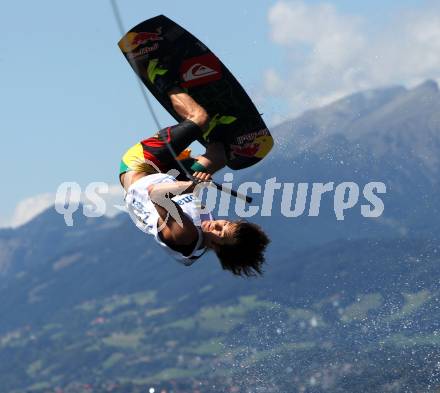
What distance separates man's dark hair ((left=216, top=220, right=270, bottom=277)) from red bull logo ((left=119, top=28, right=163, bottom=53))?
3.21 meters

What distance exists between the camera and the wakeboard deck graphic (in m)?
13.5

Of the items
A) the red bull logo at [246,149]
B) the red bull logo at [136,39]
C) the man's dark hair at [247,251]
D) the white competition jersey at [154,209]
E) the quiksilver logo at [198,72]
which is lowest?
the man's dark hair at [247,251]

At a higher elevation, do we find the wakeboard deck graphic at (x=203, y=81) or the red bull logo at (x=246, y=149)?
the wakeboard deck graphic at (x=203, y=81)

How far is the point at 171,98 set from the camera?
45.4 feet

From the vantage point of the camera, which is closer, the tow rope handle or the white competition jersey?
the tow rope handle

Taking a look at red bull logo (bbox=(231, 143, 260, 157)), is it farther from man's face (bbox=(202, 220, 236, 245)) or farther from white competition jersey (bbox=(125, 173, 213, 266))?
man's face (bbox=(202, 220, 236, 245))

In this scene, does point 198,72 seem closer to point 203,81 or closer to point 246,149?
point 203,81

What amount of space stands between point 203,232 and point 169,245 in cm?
46

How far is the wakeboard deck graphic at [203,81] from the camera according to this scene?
13453mm

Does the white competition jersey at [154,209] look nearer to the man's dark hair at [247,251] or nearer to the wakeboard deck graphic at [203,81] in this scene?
the man's dark hair at [247,251]

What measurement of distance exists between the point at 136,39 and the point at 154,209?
105 inches

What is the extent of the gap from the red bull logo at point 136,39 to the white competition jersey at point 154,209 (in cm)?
198

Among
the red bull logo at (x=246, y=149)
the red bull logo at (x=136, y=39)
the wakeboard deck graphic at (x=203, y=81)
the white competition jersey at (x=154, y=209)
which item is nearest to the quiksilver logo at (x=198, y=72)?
the wakeboard deck graphic at (x=203, y=81)

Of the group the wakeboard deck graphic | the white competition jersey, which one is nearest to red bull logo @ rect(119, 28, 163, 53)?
the wakeboard deck graphic
